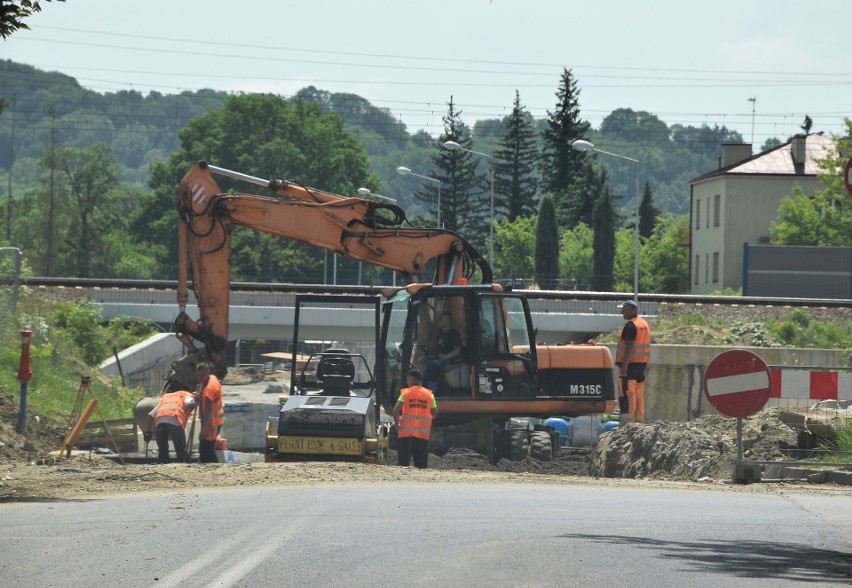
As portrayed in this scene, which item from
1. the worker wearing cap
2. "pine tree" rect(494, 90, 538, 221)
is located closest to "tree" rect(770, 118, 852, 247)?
"pine tree" rect(494, 90, 538, 221)

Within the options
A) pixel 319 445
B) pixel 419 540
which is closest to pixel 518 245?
pixel 319 445

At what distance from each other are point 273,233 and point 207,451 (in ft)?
15.4

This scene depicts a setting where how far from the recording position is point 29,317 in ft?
100

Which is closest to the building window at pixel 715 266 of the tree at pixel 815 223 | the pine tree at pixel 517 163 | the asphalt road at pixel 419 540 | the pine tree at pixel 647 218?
the tree at pixel 815 223

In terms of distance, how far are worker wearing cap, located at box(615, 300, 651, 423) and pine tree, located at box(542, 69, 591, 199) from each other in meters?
90.1

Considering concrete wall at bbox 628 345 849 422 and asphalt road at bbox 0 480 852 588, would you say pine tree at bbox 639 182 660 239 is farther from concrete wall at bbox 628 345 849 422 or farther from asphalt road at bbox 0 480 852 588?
asphalt road at bbox 0 480 852 588

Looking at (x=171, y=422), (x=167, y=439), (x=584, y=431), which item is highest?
(x=171, y=422)

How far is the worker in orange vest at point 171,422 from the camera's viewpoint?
65.8 feet

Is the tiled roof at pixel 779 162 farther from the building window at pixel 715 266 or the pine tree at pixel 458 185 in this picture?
the pine tree at pixel 458 185

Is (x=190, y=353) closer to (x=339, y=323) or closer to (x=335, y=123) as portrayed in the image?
(x=339, y=323)

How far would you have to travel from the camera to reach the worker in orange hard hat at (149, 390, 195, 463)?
65.8 feet

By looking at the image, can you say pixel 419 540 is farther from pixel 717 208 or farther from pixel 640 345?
pixel 717 208

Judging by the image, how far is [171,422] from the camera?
20094 millimetres

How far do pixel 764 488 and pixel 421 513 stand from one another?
19.7ft
